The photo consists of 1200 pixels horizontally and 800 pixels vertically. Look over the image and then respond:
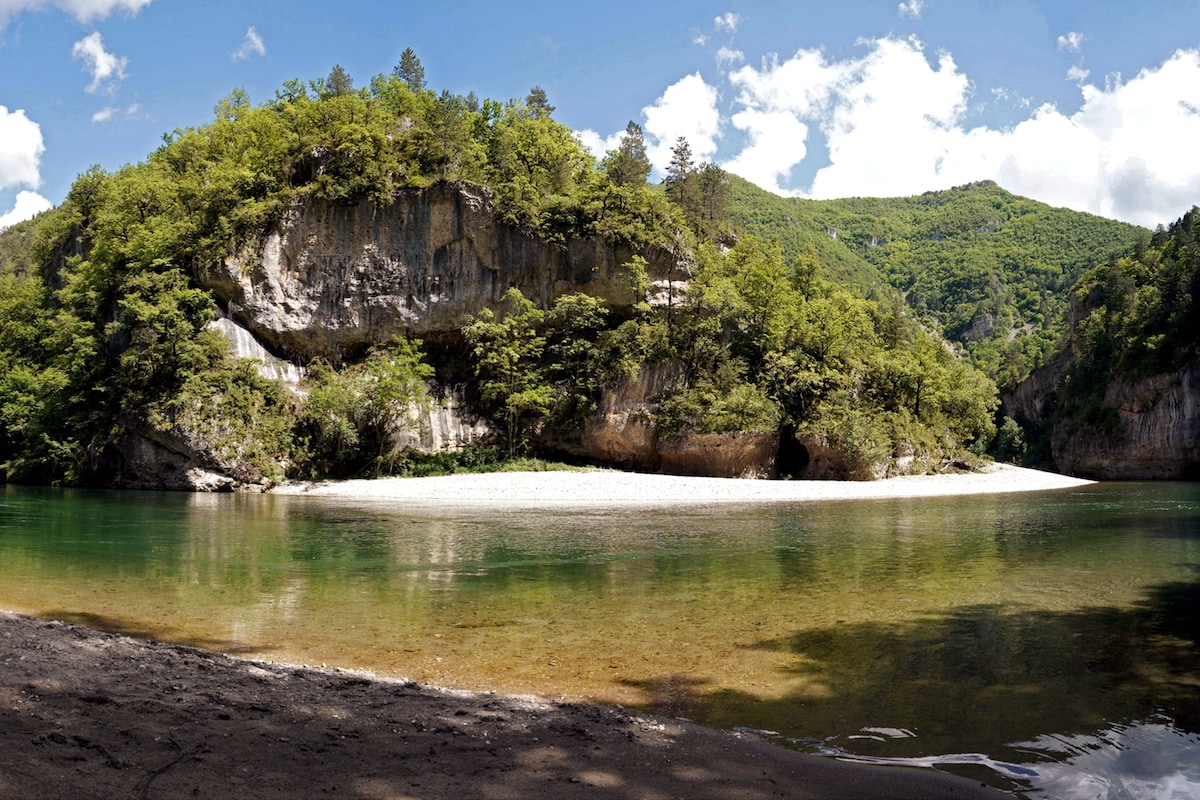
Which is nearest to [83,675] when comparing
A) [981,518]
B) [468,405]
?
[981,518]

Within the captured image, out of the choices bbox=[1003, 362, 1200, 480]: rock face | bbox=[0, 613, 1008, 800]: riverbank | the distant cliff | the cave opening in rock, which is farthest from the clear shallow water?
the distant cliff

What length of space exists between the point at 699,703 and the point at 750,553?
10.4 metres

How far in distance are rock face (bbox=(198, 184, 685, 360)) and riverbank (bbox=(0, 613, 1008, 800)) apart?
42155 mm

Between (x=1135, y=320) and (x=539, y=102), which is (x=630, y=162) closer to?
(x=539, y=102)

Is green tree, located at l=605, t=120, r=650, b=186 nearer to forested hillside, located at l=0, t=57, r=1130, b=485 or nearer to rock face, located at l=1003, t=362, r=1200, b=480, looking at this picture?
forested hillside, located at l=0, t=57, r=1130, b=485

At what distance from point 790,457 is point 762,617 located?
124 feet

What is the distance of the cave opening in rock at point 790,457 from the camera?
45.8m

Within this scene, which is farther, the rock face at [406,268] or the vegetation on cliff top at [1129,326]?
the vegetation on cliff top at [1129,326]

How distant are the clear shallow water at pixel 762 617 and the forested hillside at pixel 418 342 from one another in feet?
69.9

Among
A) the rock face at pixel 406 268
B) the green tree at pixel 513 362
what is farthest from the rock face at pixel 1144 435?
the green tree at pixel 513 362

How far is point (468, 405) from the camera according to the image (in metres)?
48.8

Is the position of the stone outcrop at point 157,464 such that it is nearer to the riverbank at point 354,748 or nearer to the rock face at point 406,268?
the rock face at point 406,268

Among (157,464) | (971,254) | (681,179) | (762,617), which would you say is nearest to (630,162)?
(681,179)

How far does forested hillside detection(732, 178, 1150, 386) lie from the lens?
423ft
